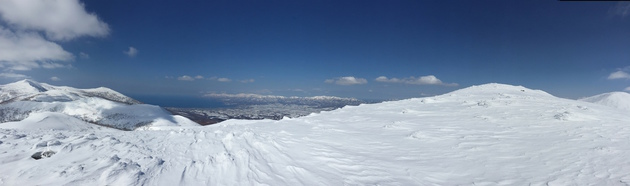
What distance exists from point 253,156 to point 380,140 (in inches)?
195

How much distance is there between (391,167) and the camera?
7.69 meters

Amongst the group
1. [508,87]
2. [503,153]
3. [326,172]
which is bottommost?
[326,172]

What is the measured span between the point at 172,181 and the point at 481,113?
14.0m

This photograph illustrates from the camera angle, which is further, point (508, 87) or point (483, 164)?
point (508, 87)

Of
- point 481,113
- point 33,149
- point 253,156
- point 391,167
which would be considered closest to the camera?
point 33,149

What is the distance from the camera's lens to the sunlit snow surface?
608 cm

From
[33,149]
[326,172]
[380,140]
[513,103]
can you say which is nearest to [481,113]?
[513,103]

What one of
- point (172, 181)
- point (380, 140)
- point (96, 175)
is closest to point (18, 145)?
point (96, 175)

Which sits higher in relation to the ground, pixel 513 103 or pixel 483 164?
pixel 513 103

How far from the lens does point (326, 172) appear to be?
746 cm

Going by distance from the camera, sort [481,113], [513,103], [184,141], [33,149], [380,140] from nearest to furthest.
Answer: [33,149], [184,141], [380,140], [481,113], [513,103]

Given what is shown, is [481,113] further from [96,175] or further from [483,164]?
[96,175]

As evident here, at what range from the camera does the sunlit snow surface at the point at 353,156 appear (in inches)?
239

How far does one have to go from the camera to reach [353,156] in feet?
28.9
